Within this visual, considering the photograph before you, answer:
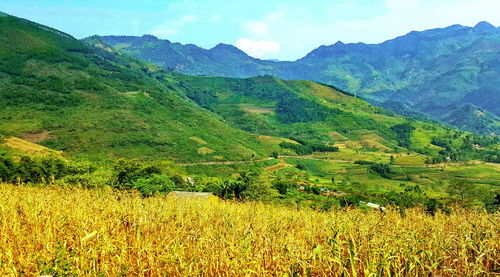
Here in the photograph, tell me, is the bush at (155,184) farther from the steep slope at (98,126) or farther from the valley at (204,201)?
the steep slope at (98,126)

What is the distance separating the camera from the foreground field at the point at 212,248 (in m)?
4.30

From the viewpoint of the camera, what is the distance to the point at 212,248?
201 inches

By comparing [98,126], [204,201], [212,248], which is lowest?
[98,126]

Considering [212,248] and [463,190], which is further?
[463,190]

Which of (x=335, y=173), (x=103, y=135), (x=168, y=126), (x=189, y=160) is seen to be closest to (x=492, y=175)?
(x=335, y=173)

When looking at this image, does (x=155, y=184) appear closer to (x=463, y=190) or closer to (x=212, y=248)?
(x=212, y=248)

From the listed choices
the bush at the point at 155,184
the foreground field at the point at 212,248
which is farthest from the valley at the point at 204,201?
the bush at the point at 155,184

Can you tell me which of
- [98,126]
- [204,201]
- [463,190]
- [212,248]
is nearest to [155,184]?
[204,201]

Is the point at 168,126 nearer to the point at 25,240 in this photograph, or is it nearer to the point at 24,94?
the point at 24,94

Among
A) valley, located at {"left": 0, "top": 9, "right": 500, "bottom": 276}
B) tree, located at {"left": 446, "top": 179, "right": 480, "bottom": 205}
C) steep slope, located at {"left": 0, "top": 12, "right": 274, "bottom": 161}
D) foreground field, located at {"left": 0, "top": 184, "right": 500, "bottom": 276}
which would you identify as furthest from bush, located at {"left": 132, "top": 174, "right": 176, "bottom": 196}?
tree, located at {"left": 446, "top": 179, "right": 480, "bottom": 205}

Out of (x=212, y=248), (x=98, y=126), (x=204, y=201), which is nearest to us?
(x=212, y=248)

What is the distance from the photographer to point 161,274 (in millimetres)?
4746

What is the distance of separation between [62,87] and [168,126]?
231 ft

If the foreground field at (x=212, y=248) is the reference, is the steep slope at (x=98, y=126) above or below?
below
